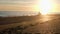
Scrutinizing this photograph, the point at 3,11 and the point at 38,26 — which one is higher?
the point at 3,11

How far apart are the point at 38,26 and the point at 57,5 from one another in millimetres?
356

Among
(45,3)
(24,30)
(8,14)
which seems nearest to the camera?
(24,30)

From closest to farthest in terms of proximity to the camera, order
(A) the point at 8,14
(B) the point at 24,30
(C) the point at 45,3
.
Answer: (B) the point at 24,30, (A) the point at 8,14, (C) the point at 45,3

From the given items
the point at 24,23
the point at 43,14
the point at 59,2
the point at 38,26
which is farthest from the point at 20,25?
the point at 59,2

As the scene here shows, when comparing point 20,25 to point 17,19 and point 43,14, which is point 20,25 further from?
point 43,14

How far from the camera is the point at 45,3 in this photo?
51.9 inches

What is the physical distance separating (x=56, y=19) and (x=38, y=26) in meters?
0.21

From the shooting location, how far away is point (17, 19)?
45.1 inches

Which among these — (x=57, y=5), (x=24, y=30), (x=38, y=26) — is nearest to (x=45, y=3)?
(x=57, y=5)

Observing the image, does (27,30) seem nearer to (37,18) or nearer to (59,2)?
(37,18)

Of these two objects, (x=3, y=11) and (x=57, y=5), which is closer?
(x=3, y=11)

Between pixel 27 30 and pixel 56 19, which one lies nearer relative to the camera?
pixel 27 30

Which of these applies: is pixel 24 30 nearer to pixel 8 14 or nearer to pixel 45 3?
pixel 8 14

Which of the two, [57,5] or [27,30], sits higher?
[57,5]
